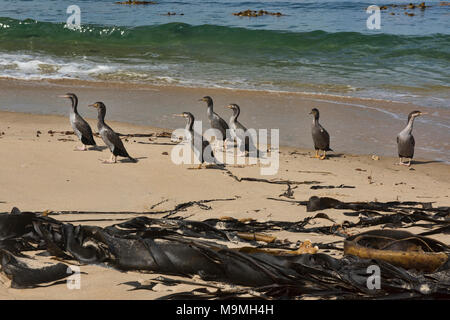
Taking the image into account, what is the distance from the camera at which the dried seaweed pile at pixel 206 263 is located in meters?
4.05

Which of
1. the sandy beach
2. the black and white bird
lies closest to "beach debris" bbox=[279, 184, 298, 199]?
the sandy beach

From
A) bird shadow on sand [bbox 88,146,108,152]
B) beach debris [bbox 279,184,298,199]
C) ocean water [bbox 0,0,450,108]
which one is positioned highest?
ocean water [bbox 0,0,450,108]

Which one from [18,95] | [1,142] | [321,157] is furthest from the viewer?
[18,95]

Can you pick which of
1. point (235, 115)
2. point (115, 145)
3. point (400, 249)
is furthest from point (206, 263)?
point (235, 115)

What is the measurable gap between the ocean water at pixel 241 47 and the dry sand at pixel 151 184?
6019 millimetres

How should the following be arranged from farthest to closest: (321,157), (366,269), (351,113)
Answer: (351,113)
(321,157)
(366,269)

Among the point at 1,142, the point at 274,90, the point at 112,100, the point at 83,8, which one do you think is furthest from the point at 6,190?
the point at 83,8

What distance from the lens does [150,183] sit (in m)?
7.73

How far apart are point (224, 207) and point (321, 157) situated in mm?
3888

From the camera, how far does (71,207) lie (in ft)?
20.4

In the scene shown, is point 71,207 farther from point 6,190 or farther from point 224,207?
point 224,207

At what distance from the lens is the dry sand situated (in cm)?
531

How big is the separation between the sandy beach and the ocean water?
18.2 feet

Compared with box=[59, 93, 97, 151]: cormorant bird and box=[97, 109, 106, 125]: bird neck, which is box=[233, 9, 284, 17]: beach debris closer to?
box=[97, 109, 106, 125]: bird neck
